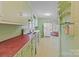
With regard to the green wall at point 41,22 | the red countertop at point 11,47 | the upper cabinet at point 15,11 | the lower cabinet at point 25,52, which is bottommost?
the lower cabinet at point 25,52

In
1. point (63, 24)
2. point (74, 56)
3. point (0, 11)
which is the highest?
point (0, 11)

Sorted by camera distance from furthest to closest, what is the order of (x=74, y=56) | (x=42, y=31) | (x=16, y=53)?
(x=42, y=31) < (x=74, y=56) < (x=16, y=53)

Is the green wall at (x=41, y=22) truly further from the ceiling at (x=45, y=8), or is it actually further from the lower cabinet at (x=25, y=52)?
the lower cabinet at (x=25, y=52)

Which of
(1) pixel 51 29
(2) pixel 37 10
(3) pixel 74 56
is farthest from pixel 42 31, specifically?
(3) pixel 74 56

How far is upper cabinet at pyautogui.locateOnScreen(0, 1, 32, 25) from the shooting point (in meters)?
1.19

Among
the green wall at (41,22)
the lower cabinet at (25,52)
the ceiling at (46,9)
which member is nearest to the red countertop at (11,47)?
the lower cabinet at (25,52)

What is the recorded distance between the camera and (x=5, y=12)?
1207mm

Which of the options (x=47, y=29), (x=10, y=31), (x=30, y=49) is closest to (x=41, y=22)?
(x=47, y=29)

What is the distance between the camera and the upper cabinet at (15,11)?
1187 mm

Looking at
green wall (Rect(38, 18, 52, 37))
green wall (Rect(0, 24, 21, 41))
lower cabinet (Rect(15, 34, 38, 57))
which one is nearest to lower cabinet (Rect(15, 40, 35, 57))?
lower cabinet (Rect(15, 34, 38, 57))

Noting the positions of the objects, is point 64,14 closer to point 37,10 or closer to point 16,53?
point 37,10

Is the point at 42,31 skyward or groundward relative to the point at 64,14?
groundward

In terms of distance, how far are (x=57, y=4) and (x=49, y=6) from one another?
0.25 feet

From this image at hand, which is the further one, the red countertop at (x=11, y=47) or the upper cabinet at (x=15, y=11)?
the upper cabinet at (x=15, y=11)
